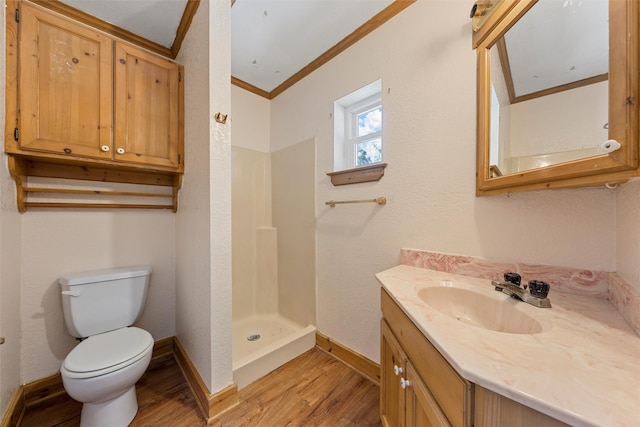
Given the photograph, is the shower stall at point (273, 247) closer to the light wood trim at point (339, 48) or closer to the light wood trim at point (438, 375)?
the light wood trim at point (339, 48)

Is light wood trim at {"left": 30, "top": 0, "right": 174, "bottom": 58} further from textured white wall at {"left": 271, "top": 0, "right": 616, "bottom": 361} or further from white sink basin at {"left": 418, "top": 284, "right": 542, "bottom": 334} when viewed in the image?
white sink basin at {"left": 418, "top": 284, "right": 542, "bottom": 334}

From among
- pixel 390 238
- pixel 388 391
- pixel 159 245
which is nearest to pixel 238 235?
pixel 159 245

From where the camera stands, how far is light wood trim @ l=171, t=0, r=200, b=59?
1399 mm

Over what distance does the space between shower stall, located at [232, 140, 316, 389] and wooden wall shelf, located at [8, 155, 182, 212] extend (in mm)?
596

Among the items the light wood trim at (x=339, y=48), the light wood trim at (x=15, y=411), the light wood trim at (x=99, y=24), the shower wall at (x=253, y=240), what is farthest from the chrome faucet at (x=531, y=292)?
the light wood trim at (x=99, y=24)

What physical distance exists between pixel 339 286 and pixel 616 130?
1548 mm

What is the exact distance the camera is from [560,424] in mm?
378

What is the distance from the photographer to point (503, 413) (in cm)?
44

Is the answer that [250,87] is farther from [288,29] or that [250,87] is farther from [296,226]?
[296,226]

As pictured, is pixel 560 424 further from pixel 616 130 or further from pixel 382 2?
pixel 382 2

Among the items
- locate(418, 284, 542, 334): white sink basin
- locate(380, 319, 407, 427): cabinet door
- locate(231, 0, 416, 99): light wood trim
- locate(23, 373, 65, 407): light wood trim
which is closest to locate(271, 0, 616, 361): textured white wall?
locate(231, 0, 416, 99): light wood trim

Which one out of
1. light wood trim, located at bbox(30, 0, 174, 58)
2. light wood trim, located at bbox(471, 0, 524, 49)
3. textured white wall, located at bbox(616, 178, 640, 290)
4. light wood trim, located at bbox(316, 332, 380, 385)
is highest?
light wood trim, located at bbox(30, 0, 174, 58)

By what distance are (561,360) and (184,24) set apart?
2.39m

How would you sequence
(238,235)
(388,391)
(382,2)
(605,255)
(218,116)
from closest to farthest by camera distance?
(605,255)
(388,391)
(218,116)
(382,2)
(238,235)
